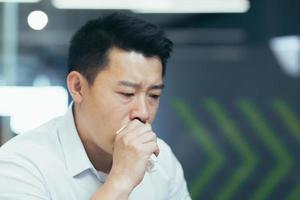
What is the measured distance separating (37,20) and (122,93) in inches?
78.5

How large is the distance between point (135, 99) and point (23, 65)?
6.51 feet

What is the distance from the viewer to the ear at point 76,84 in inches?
68.8

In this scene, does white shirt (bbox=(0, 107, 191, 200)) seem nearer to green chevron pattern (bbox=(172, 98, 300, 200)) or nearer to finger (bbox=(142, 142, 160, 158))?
finger (bbox=(142, 142, 160, 158))

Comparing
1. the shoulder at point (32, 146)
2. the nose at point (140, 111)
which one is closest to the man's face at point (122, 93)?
the nose at point (140, 111)

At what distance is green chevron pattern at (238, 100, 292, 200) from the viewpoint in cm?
335

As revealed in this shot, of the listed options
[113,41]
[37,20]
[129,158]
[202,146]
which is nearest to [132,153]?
[129,158]

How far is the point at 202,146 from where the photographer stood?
Result: 3381 millimetres

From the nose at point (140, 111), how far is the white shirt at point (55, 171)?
21 centimetres

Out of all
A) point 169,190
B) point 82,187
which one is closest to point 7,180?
point 82,187

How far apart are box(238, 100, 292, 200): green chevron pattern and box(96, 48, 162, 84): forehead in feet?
5.84

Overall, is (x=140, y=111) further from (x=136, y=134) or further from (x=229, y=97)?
(x=229, y=97)

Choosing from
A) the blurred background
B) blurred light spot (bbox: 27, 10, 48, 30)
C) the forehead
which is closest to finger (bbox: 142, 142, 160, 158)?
the forehead

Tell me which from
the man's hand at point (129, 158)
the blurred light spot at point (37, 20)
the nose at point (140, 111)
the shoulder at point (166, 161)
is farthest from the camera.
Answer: the blurred light spot at point (37, 20)

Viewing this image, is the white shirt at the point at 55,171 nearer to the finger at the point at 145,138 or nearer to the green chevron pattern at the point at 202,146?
the finger at the point at 145,138
